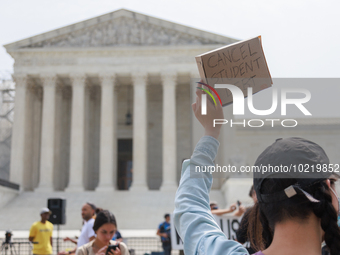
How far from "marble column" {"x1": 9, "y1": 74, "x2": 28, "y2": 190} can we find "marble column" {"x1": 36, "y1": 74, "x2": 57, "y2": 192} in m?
1.62

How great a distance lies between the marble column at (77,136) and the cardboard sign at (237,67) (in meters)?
36.7

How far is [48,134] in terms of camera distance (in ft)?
128

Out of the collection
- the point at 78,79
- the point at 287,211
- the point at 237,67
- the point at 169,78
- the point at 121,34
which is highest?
the point at 121,34

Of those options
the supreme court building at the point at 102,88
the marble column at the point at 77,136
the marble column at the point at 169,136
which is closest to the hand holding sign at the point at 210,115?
the supreme court building at the point at 102,88

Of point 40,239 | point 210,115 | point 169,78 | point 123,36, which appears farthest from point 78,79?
point 210,115

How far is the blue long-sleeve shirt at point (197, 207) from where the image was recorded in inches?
75.5

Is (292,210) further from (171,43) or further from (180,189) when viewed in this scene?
(171,43)

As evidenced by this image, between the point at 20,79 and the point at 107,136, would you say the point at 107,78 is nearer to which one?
the point at 107,136

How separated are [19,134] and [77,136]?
507 centimetres

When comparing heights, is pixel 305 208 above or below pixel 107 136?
below

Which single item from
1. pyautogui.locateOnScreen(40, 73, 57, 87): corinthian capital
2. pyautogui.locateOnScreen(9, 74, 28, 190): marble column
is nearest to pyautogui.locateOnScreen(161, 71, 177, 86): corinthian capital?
pyautogui.locateOnScreen(40, 73, 57, 87): corinthian capital

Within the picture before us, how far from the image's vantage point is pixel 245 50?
2.27 meters

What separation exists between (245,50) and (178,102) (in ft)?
139

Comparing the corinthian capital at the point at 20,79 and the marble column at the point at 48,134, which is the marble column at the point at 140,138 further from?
the corinthian capital at the point at 20,79
